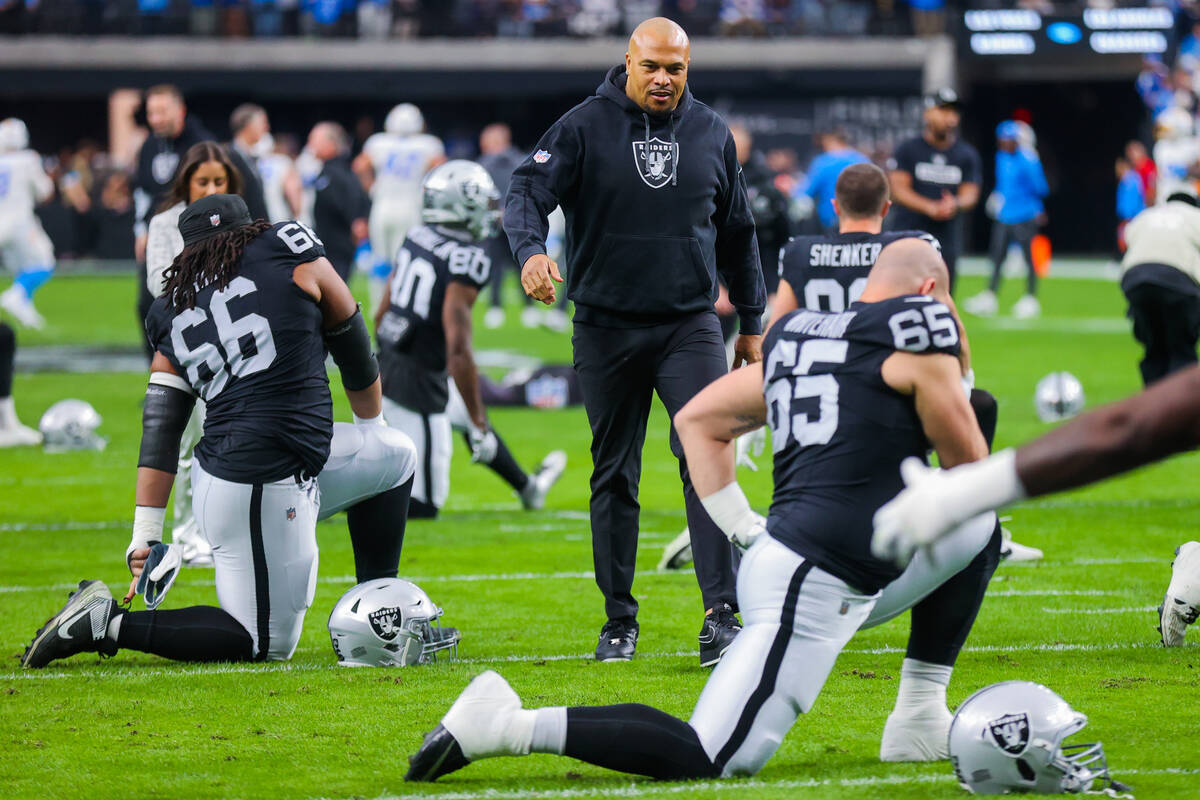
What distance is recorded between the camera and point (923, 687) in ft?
14.1

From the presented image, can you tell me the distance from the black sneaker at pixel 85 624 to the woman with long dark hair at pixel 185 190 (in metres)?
1.50

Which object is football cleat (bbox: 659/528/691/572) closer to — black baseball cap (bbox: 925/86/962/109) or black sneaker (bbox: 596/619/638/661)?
black sneaker (bbox: 596/619/638/661)

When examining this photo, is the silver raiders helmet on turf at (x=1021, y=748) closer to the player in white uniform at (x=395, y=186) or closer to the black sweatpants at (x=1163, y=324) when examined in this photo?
the black sweatpants at (x=1163, y=324)

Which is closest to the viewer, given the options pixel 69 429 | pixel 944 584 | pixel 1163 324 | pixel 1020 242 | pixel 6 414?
pixel 944 584

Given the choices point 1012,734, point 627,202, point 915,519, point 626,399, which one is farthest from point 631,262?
point 915,519

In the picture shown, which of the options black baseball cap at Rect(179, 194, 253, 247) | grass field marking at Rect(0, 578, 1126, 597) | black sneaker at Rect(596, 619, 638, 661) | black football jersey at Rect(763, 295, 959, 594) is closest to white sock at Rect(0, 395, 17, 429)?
grass field marking at Rect(0, 578, 1126, 597)

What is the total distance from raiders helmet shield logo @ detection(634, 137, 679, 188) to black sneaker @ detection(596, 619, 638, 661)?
1.49 m

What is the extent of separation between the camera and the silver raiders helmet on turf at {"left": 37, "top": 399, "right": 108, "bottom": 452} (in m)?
11.2

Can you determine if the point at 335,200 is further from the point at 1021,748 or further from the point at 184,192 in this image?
the point at 1021,748

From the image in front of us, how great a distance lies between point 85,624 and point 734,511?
221 cm

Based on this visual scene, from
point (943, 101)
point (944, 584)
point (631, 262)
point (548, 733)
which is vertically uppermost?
point (943, 101)

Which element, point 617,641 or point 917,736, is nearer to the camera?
point 917,736

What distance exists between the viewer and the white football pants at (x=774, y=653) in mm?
3959

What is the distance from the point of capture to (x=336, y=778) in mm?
4191
